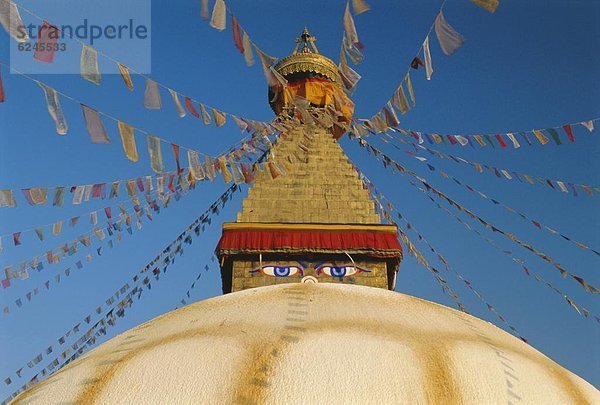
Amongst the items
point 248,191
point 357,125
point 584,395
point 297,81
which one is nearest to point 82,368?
point 584,395

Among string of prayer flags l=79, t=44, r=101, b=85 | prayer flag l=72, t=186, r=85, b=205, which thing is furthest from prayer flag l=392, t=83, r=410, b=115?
prayer flag l=72, t=186, r=85, b=205

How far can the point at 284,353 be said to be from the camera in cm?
263

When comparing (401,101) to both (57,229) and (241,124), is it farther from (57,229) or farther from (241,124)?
(57,229)

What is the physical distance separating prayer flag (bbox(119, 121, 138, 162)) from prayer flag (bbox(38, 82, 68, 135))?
1.75ft

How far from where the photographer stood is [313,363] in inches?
101

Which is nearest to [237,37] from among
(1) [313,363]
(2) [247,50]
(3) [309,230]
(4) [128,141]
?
(2) [247,50]

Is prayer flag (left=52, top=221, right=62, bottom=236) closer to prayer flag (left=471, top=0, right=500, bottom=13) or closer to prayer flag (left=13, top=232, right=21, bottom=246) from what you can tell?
prayer flag (left=13, top=232, right=21, bottom=246)

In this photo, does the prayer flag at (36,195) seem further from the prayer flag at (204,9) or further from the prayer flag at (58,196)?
the prayer flag at (204,9)

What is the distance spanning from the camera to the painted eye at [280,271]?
27.1 feet

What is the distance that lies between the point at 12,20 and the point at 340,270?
6.05 meters

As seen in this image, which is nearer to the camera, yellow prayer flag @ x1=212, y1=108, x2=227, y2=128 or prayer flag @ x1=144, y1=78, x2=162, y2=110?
prayer flag @ x1=144, y1=78, x2=162, y2=110

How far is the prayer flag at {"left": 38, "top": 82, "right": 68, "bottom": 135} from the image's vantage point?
11.2 ft

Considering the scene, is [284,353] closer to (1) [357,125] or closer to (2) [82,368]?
(2) [82,368]

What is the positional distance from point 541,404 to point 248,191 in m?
6.84
